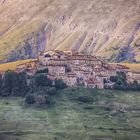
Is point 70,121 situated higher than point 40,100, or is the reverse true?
point 40,100

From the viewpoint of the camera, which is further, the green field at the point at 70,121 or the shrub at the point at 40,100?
the shrub at the point at 40,100

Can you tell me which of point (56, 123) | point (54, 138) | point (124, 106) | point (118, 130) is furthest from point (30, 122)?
point (124, 106)

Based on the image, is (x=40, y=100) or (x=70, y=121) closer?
(x=70, y=121)

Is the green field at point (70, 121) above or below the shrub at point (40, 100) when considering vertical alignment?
below

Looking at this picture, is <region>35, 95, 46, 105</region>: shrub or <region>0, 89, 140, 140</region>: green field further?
<region>35, 95, 46, 105</region>: shrub

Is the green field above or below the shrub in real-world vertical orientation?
below

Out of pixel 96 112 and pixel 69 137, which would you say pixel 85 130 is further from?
pixel 96 112

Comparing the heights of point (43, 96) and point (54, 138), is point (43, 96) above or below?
above

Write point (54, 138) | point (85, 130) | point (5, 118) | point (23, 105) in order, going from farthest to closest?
1. point (23, 105)
2. point (5, 118)
3. point (85, 130)
4. point (54, 138)
